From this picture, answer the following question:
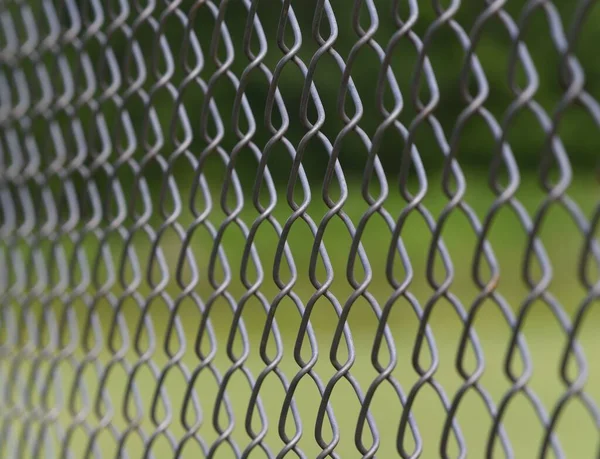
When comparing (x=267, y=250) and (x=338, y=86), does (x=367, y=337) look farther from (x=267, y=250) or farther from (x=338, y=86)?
(x=338, y=86)

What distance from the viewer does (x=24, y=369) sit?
12.8ft

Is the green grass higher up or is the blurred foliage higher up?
the blurred foliage

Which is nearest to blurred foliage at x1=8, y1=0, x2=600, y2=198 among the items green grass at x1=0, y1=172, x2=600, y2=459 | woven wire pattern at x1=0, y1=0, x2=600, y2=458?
woven wire pattern at x1=0, y1=0, x2=600, y2=458

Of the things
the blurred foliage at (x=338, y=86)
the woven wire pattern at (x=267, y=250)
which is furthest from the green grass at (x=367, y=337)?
the blurred foliage at (x=338, y=86)

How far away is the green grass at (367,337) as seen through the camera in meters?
3.75

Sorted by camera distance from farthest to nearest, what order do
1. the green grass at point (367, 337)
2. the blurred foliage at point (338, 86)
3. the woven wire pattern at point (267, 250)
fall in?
the blurred foliage at point (338, 86) → the green grass at point (367, 337) → the woven wire pattern at point (267, 250)

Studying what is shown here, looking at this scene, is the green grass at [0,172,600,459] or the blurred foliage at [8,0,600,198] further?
the blurred foliage at [8,0,600,198]

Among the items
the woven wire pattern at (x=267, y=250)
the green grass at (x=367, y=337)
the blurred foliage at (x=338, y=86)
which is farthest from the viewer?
the blurred foliage at (x=338, y=86)

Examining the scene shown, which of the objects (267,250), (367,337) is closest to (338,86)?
(267,250)

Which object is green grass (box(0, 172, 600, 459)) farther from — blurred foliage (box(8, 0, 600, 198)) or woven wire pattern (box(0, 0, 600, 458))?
blurred foliage (box(8, 0, 600, 198))

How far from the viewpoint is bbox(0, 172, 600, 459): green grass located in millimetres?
3748

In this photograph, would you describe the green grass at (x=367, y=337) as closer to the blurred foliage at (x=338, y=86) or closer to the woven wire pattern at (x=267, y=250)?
the woven wire pattern at (x=267, y=250)

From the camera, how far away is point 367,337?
5023 mm

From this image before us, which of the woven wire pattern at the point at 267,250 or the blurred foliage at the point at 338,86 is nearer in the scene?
the woven wire pattern at the point at 267,250
